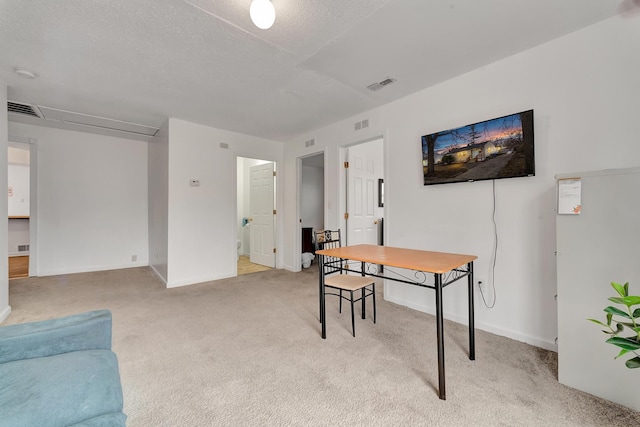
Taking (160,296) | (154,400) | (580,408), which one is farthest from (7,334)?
(580,408)

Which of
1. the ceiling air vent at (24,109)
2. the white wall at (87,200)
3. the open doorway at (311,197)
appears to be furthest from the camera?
the open doorway at (311,197)

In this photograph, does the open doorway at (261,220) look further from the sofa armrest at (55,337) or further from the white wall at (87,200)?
the sofa armrest at (55,337)

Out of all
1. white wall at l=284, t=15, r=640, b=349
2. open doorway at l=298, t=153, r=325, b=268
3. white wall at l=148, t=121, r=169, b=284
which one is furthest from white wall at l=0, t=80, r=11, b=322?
open doorway at l=298, t=153, r=325, b=268

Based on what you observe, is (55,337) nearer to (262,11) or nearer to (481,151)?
(262,11)

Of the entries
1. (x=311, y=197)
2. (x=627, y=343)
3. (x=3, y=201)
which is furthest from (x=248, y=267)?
(x=627, y=343)

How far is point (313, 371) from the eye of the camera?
6.12 feet

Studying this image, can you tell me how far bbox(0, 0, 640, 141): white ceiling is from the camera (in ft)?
5.85

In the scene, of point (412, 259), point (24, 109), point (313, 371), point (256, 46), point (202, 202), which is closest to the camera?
point (313, 371)

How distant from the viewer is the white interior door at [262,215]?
524cm

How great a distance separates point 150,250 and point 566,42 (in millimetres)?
6409

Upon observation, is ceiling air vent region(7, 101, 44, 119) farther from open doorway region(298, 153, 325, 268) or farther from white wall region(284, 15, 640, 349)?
white wall region(284, 15, 640, 349)

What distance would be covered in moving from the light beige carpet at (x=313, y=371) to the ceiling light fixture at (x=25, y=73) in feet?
7.98

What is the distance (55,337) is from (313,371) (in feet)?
4.72

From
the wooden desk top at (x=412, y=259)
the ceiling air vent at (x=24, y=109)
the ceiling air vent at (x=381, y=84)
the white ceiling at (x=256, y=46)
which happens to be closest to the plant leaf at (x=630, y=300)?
the wooden desk top at (x=412, y=259)
